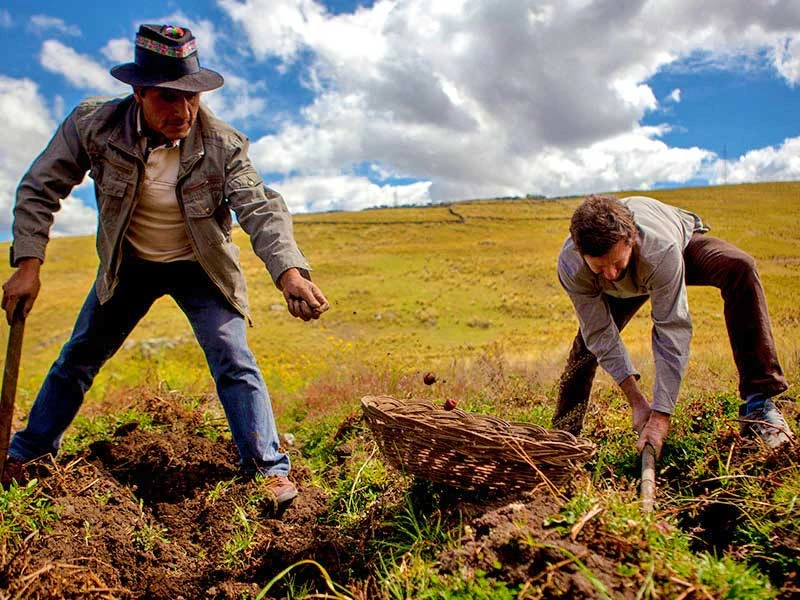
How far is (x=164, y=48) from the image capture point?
11.4ft

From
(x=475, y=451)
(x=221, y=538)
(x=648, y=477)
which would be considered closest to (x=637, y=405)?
(x=648, y=477)

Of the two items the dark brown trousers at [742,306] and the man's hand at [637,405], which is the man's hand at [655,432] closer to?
the man's hand at [637,405]

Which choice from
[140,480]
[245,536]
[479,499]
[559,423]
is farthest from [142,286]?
[559,423]

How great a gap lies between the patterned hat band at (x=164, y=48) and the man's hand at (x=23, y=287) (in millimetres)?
1415

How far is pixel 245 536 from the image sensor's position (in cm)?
335

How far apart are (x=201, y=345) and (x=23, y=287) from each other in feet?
3.42

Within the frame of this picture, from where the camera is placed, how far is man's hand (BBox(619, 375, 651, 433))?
11.7 feet

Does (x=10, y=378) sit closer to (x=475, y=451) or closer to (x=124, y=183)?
(x=124, y=183)

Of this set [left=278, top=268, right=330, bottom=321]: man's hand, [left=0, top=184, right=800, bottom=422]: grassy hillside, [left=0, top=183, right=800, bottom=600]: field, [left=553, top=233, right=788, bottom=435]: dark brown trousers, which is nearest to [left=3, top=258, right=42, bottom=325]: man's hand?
[left=0, top=183, right=800, bottom=600]: field

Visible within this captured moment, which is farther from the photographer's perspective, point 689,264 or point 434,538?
point 689,264

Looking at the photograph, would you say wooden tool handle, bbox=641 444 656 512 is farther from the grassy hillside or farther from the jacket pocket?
the jacket pocket

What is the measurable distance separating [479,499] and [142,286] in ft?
8.33

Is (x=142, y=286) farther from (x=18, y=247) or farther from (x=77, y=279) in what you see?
(x=77, y=279)

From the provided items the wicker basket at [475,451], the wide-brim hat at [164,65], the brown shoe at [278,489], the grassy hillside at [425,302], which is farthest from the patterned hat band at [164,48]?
the grassy hillside at [425,302]
